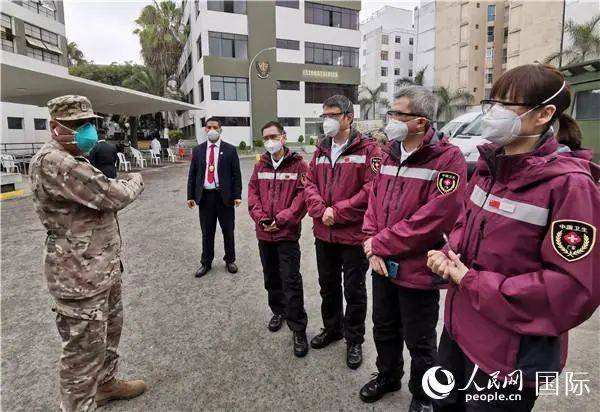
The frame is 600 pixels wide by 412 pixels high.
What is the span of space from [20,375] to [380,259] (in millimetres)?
2786

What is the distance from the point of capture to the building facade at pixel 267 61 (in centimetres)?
3012

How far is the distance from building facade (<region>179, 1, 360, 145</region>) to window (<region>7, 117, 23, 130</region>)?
41.9ft

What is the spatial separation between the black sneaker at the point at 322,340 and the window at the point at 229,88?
2974 centimetres

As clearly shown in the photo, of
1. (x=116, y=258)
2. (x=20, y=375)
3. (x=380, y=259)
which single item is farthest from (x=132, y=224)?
(x=380, y=259)

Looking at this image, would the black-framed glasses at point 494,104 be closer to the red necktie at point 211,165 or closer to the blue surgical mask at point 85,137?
the blue surgical mask at point 85,137

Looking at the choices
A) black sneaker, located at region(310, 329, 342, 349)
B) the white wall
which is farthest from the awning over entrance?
black sneaker, located at region(310, 329, 342, 349)

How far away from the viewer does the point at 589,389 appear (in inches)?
98.1

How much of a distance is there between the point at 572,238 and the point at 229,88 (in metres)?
32.1

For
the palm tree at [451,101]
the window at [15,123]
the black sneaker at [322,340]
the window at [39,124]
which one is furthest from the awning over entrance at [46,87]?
the palm tree at [451,101]

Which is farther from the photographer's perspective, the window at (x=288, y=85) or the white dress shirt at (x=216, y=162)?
the window at (x=288, y=85)

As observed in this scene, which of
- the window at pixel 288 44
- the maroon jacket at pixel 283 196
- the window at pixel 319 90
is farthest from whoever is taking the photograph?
the window at pixel 319 90

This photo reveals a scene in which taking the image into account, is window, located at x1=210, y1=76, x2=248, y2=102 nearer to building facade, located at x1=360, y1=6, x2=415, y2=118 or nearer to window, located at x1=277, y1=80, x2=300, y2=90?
window, located at x1=277, y1=80, x2=300, y2=90

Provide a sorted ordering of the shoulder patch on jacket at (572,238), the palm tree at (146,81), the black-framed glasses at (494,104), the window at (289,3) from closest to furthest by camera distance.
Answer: the shoulder patch on jacket at (572,238) < the black-framed glasses at (494,104) < the window at (289,3) < the palm tree at (146,81)

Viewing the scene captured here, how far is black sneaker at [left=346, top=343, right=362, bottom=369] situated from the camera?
280 centimetres
